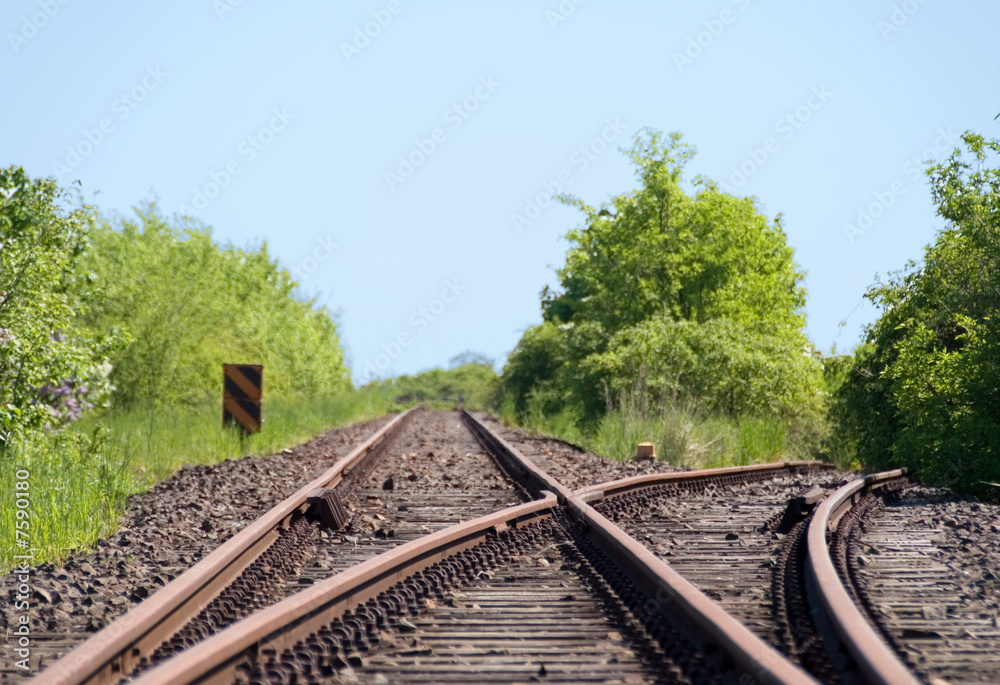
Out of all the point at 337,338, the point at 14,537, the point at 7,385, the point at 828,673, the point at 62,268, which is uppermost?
the point at 337,338

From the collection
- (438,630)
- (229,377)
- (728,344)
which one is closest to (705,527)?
(438,630)

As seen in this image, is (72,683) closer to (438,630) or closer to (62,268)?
(438,630)

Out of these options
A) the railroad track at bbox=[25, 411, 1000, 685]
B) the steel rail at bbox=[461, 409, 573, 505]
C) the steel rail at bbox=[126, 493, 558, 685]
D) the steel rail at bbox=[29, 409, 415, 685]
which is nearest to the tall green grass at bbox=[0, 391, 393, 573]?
the steel rail at bbox=[29, 409, 415, 685]

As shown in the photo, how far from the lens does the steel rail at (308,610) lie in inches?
107

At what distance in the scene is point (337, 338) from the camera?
63875 mm

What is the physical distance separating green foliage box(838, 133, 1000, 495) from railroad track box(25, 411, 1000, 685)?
3.22 meters

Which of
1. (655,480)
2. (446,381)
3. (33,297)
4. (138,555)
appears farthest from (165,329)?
(446,381)

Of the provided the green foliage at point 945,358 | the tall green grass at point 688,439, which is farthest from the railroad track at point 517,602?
the tall green grass at point 688,439

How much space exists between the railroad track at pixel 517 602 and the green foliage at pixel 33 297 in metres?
4.06

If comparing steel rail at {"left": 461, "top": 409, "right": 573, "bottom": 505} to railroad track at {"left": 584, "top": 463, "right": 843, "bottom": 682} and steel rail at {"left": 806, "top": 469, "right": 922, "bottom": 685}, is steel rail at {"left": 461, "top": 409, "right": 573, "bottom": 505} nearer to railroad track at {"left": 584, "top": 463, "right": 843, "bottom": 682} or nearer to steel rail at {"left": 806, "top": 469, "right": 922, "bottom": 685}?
railroad track at {"left": 584, "top": 463, "right": 843, "bottom": 682}

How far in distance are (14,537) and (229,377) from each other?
8787mm

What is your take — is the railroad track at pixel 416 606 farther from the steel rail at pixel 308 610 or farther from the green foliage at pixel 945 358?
the green foliage at pixel 945 358

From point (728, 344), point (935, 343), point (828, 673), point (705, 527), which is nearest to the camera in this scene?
point (828, 673)

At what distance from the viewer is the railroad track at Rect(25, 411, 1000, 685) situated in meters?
3.11
